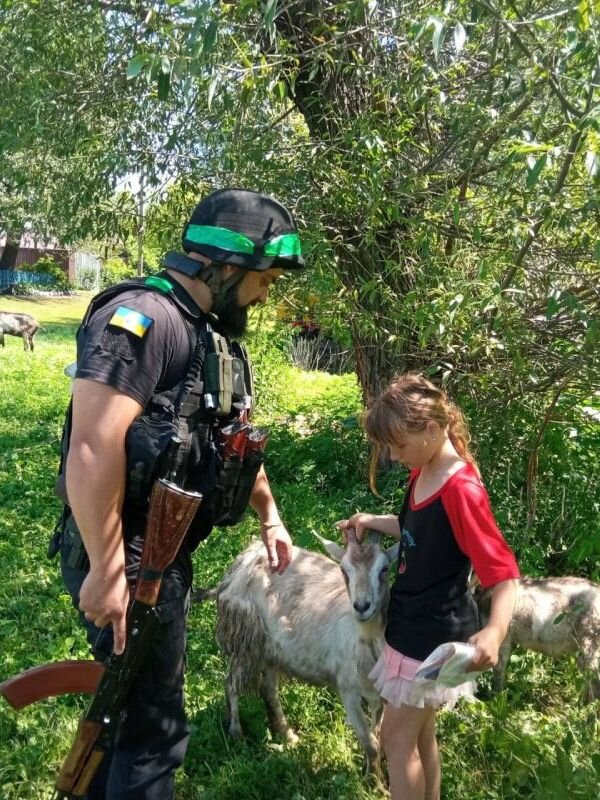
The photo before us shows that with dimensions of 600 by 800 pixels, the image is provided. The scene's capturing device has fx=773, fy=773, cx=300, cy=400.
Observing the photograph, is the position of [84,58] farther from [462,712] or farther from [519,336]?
[462,712]

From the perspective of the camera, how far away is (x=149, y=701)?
260 cm

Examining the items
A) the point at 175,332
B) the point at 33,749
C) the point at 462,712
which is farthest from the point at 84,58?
the point at 462,712

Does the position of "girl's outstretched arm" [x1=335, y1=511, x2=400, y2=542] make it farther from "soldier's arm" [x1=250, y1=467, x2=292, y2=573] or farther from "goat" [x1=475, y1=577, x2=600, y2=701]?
"goat" [x1=475, y1=577, x2=600, y2=701]

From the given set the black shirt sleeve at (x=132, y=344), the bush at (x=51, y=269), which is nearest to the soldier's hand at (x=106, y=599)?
the black shirt sleeve at (x=132, y=344)

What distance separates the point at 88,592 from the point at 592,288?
3.55m

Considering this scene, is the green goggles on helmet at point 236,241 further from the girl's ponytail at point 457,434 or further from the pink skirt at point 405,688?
the pink skirt at point 405,688

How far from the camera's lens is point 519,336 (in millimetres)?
4625

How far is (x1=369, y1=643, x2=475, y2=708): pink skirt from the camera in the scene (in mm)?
2680

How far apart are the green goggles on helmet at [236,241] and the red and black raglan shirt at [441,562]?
3.27 feet

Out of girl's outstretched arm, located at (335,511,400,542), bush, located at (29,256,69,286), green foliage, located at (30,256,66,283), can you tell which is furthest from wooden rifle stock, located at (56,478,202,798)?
green foliage, located at (30,256,66,283)

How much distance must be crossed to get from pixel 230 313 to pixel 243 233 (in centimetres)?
27

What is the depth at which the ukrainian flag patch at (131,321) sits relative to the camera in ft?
7.45

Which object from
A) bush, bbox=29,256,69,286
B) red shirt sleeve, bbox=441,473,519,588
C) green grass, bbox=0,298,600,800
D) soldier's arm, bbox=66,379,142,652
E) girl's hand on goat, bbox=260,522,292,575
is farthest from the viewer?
bush, bbox=29,256,69,286

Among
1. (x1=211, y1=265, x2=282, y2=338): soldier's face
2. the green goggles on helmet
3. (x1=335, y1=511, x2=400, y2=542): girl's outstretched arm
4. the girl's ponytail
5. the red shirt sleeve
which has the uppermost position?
the green goggles on helmet
